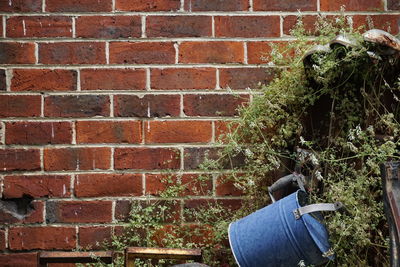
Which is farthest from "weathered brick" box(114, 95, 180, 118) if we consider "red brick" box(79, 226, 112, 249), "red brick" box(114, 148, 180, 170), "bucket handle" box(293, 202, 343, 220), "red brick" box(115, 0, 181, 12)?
"bucket handle" box(293, 202, 343, 220)

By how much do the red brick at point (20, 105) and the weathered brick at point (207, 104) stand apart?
59 cm

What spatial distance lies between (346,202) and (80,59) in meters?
1.15

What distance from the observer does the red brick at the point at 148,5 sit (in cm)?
225

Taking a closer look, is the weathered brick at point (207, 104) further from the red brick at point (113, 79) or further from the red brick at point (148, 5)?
the red brick at point (148, 5)

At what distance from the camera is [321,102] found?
6.86 feet

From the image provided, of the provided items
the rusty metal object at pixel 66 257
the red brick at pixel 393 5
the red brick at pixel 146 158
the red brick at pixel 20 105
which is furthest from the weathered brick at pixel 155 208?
the red brick at pixel 393 5

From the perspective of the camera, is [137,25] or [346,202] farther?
[137,25]

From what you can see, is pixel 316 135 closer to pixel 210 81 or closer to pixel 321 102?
pixel 321 102

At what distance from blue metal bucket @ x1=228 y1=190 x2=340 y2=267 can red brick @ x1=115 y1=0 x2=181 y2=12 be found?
0.89 m

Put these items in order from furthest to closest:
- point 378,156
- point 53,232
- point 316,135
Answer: point 53,232, point 316,135, point 378,156

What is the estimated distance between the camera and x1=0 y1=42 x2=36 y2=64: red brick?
2.23 meters

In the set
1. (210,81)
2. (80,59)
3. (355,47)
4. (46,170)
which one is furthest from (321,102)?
(46,170)

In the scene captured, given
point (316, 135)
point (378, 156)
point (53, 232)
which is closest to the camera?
point (378, 156)

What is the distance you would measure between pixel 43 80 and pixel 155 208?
2.21ft
